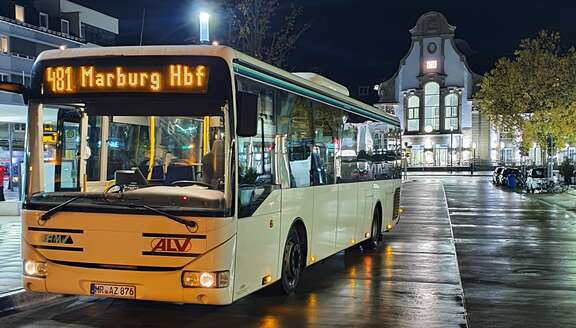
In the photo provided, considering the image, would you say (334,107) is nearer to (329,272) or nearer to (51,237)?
(329,272)

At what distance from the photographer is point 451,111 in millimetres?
88312

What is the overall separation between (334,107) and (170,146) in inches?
182

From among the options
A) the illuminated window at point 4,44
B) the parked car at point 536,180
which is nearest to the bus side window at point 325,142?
the parked car at point 536,180

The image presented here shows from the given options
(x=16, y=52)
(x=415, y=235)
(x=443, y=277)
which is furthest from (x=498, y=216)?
(x=16, y=52)

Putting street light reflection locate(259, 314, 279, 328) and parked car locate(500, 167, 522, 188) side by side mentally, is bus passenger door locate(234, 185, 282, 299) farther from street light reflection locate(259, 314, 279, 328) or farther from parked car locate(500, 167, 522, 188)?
parked car locate(500, 167, 522, 188)

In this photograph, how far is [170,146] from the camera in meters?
8.28

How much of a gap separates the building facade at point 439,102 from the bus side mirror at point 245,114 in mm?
80752

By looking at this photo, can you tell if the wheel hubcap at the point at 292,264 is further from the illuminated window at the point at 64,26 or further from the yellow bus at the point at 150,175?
the illuminated window at the point at 64,26

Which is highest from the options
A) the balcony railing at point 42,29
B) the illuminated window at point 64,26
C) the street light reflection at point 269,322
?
the illuminated window at point 64,26

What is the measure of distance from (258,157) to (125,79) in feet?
6.00

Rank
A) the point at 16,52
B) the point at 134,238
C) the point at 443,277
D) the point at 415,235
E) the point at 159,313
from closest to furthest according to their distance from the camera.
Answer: the point at 134,238 < the point at 159,313 < the point at 443,277 < the point at 415,235 < the point at 16,52

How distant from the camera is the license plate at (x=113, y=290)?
7.64 metres

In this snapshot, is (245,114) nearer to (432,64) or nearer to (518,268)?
(518,268)

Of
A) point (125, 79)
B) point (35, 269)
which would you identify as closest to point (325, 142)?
point (125, 79)
